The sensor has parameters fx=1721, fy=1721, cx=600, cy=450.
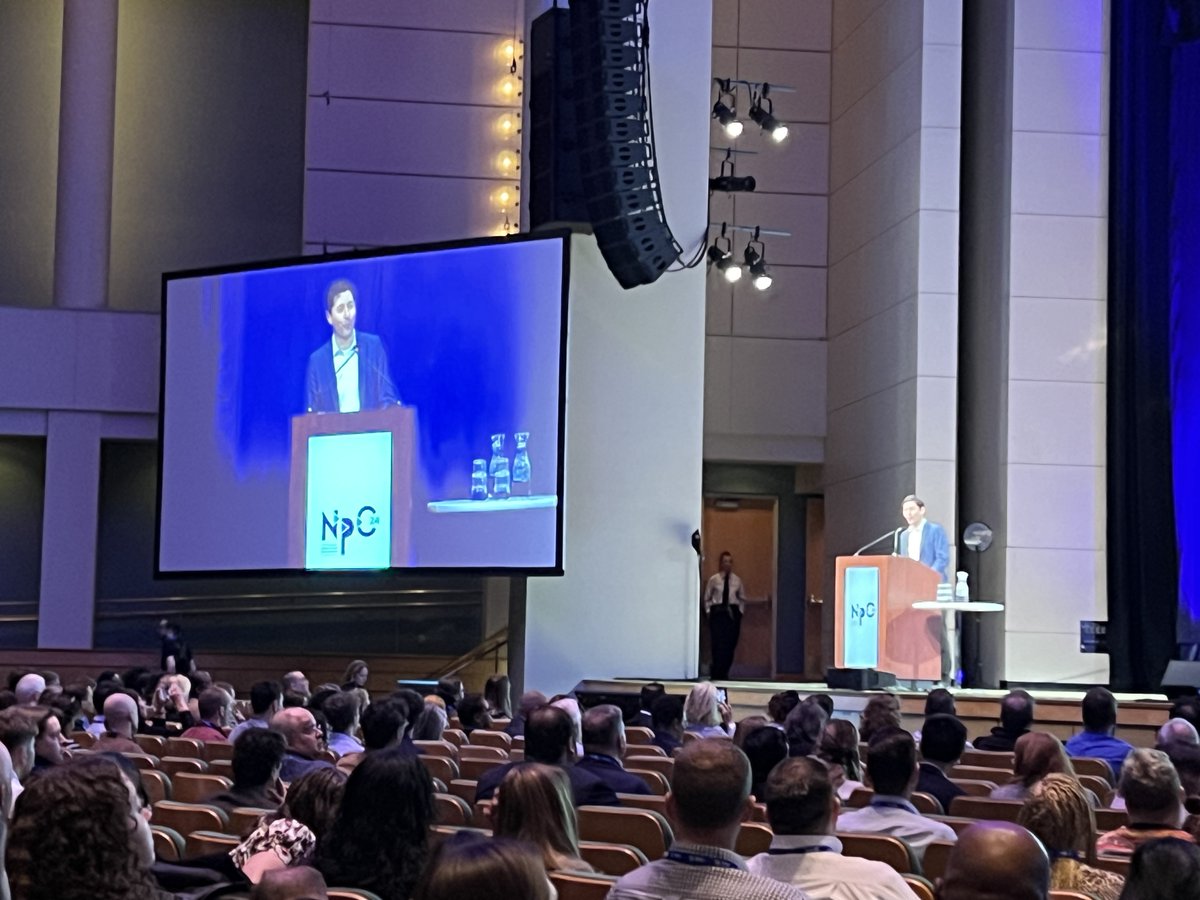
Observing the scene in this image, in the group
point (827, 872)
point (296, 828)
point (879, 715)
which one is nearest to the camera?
point (827, 872)

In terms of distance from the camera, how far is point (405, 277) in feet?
43.4

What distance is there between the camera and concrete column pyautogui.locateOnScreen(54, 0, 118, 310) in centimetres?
1712

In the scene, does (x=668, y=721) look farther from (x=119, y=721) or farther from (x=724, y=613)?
(x=724, y=613)

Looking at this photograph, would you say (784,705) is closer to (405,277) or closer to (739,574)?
(405,277)

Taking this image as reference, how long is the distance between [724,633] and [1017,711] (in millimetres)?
9446

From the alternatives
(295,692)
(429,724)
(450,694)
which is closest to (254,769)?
(429,724)

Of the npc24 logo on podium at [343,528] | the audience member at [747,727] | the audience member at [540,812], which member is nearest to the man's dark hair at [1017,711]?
the audience member at [747,727]

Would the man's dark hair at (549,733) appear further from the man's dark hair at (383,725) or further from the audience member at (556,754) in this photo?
the man's dark hair at (383,725)

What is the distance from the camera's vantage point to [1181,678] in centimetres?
1322

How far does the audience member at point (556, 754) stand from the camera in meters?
5.21

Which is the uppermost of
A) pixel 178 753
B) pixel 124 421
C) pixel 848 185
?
pixel 848 185

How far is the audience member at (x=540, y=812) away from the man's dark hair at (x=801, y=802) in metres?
0.56

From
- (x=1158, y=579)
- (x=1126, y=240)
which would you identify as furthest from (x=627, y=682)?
(x=1126, y=240)

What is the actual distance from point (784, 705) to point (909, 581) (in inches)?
165
